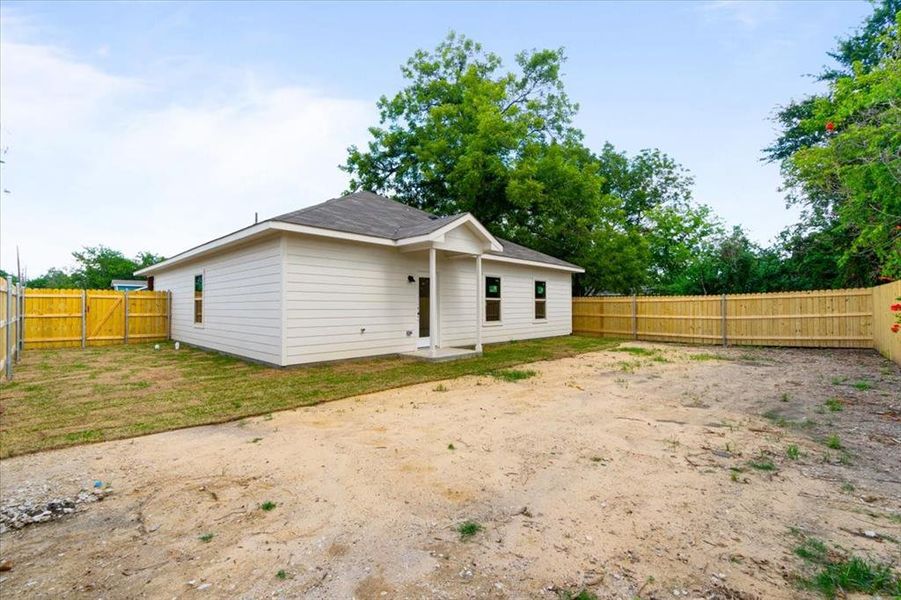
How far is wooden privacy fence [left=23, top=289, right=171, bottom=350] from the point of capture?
1194cm

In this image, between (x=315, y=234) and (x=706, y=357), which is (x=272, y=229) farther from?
(x=706, y=357)

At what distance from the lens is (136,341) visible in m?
13.9

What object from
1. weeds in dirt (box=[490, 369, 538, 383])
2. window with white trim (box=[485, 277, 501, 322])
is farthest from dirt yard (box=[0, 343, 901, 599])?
window with white trim (box=[485, 277, 501, 322])

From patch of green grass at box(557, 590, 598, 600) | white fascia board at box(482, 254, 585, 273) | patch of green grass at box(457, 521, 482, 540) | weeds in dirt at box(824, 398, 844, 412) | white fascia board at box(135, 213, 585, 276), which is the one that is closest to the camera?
patch of green grass at box(557, 590, 598, 600)

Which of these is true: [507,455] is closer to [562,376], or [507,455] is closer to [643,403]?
[643,403]

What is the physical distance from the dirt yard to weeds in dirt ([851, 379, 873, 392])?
1.25 metres

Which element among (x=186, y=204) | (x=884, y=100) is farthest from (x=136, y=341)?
(x=884, y=100)

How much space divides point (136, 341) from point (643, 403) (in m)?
15.6

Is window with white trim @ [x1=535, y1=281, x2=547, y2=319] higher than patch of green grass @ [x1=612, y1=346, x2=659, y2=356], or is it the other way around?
window with white trim @ [x1=535, y1=281, x2=547, y2=319]

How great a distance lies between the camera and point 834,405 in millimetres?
5465

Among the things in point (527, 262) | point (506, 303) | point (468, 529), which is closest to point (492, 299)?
point (506, 303)

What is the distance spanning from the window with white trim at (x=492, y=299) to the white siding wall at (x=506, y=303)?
159 millimetres

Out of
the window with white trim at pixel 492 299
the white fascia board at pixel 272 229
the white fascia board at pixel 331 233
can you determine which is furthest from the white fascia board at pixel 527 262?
the white fascia board at pixel 272 229

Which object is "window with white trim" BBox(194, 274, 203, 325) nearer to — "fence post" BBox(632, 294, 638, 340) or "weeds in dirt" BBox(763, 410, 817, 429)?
"weeds in dirt" BBox(763, 410, 817, 429)
